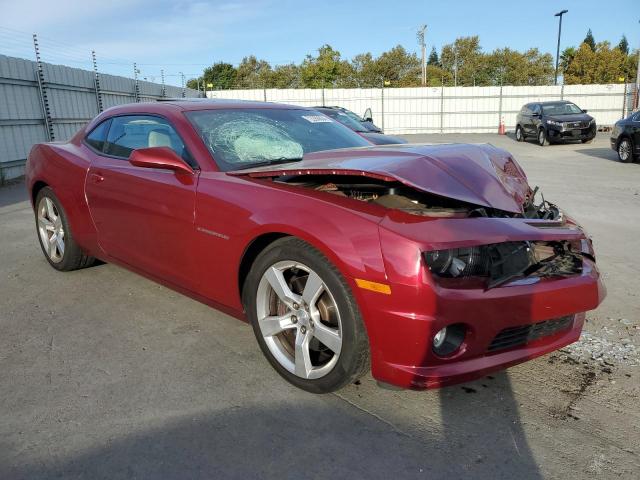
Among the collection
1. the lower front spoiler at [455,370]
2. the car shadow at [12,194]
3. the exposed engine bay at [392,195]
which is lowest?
the car shadow at [12,194]

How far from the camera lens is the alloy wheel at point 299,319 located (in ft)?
8.01

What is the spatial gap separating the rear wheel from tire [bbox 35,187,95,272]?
41.9ft

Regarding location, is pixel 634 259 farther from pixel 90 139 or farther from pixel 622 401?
pixel 90 139

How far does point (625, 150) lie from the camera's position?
1286 cm

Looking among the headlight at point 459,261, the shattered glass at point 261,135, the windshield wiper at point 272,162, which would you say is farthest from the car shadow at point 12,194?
the headlight at point 459,261

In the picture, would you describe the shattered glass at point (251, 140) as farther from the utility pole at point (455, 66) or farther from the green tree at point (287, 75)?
the utility pole at point (455, 66)

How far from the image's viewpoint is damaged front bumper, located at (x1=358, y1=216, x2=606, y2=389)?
2133 millimetres

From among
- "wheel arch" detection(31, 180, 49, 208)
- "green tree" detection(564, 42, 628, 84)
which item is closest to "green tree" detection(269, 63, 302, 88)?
"green tree" detection(564, 42, 628, 84)

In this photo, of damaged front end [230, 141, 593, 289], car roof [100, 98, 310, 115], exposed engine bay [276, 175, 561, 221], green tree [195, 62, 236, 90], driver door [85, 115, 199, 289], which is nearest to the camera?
damaged front end [230, 141, 593, 289]

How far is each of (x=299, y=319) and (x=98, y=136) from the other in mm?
2620

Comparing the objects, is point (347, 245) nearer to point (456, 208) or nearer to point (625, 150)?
point (456, 208)

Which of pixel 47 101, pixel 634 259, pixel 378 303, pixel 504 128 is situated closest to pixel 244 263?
pixel 378 303

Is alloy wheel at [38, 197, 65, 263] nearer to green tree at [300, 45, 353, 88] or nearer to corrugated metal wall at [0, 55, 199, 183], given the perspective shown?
corrugated metal wall at [0, 55, 199, 183]

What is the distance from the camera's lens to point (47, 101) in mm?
12305
